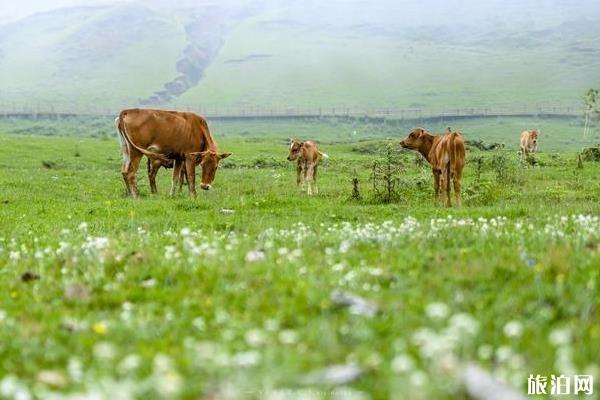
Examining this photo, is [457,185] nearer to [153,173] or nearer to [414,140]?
[414,140]

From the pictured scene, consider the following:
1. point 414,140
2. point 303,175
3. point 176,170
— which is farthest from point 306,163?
point 414,140

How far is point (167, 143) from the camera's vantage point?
26516 millimetres

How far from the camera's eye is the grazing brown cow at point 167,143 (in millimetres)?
25734

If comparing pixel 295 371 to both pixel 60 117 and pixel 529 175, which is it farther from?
pixel 60 117

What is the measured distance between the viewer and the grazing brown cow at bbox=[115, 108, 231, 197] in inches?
1013

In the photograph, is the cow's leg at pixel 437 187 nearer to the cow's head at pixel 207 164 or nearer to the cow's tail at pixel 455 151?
the cow's tail at pixel 455 151

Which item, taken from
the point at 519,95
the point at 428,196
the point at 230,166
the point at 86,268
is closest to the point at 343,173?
the point at 230,166

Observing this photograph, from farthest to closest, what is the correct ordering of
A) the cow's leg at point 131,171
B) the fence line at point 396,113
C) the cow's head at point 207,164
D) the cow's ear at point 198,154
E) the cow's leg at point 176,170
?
1. the fence line at point 396,113
2. the cow's leg at point 176,170
3. the cow's ear at point 198,154
4. the cow's head at point 207,164
5. the cow's leg at point 131,171

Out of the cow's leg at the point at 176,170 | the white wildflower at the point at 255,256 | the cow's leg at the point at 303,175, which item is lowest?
the cow's leg at the point at 303,175

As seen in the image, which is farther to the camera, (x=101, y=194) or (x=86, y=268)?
(x=101, y=194)

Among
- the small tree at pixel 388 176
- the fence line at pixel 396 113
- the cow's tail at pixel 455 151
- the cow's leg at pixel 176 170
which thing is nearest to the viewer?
the cow's tail at pixel 455 151

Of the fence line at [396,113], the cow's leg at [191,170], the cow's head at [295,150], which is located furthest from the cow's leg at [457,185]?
the fence line at [396,113]

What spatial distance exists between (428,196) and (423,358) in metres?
19.6

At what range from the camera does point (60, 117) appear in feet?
457
